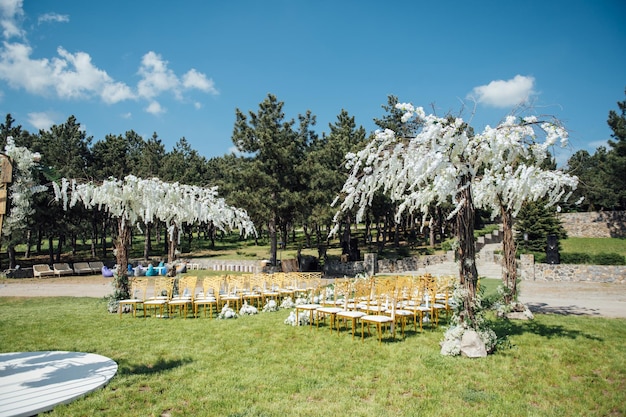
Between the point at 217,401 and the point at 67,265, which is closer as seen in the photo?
the point at 217,401

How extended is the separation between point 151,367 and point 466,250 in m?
6.36

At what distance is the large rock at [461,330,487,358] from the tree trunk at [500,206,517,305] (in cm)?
432

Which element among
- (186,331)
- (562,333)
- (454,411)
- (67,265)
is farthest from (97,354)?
(67,265)

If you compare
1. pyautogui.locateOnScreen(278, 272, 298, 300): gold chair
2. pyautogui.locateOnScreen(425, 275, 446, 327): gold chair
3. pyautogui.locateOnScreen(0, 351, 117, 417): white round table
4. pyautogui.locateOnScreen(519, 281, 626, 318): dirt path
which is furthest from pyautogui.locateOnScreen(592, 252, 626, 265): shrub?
pyautogui.locateOnScreen(0, 351, 117, 417): white round table

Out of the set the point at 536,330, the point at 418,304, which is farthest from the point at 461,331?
the point at 536,330

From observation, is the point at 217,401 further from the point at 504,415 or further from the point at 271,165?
the point at 271,165

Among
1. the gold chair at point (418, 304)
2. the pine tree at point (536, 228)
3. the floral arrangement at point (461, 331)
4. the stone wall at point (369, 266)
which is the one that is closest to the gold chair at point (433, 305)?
the gold chair at point (418, 304)

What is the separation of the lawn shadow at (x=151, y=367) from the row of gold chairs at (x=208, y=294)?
420 centimetres

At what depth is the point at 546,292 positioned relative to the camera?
17500mm

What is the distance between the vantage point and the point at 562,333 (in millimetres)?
8930

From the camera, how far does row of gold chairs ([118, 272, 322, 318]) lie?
482 inches

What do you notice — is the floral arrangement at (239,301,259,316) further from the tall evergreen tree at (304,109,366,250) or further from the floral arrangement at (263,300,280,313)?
the tall evergreen tree at (304,109,366,250)

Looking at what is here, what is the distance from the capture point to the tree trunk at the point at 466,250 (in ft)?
26.2

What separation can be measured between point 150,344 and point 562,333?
29.7ft
